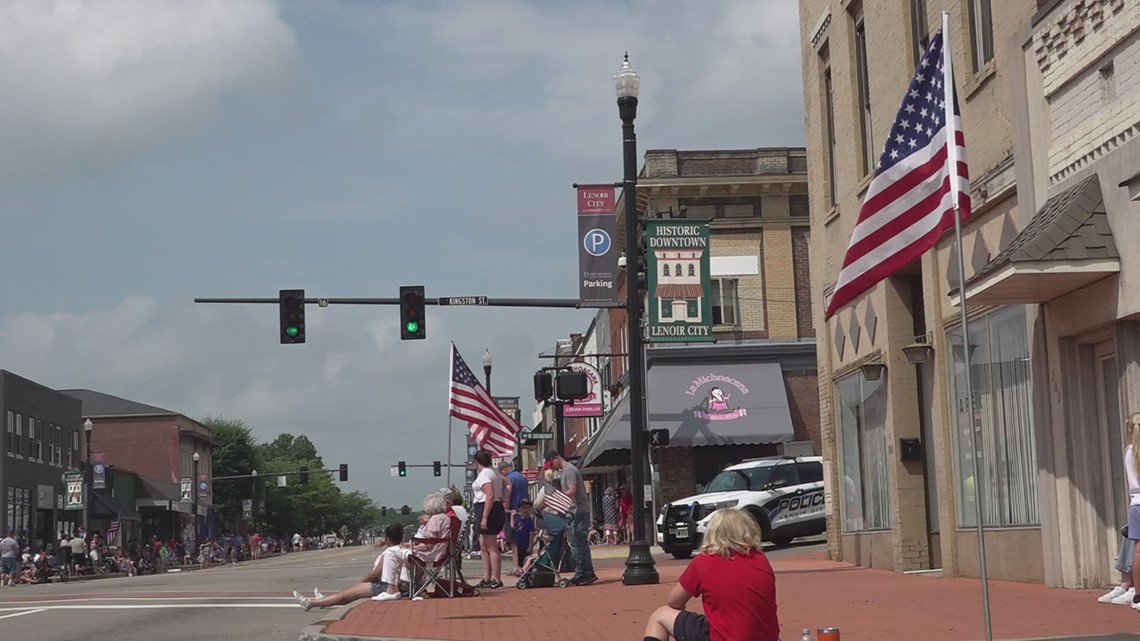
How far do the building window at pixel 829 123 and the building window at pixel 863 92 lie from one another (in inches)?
55.1

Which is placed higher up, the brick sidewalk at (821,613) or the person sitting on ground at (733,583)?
the person sitting on ground at (733,583)

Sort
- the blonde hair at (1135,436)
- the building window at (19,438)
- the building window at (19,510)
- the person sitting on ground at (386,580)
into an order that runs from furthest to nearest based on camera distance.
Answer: the building window at (19,438)
the building window at (19,510)
the person sitting on ground at (386,580)
the blonde hair at (1135,436)

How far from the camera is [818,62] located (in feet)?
75.6

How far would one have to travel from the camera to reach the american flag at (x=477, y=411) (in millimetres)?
35062

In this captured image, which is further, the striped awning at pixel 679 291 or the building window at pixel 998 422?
the striped awning at pixel 679 291

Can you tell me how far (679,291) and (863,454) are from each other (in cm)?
754

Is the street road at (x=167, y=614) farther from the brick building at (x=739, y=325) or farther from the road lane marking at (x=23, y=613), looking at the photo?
the brick building at (x=739, y=325)

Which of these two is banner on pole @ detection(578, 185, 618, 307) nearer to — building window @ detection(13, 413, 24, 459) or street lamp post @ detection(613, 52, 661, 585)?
street lamp post @ detection(613, 52, 661, 585)

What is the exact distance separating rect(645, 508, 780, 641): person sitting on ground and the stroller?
38.5 ft

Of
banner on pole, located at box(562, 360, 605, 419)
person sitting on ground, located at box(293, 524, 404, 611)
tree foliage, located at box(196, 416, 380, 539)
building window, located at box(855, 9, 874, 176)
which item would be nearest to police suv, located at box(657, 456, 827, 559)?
building window, located at box(855, 9, 874, 176)

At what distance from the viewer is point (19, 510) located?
195 feet

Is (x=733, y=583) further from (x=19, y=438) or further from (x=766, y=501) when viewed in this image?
(x=19, y=438)

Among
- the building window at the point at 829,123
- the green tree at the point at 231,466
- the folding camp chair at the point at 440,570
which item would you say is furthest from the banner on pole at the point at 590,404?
the green tree at the point at 231,466

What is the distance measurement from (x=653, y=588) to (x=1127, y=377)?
270 inches
